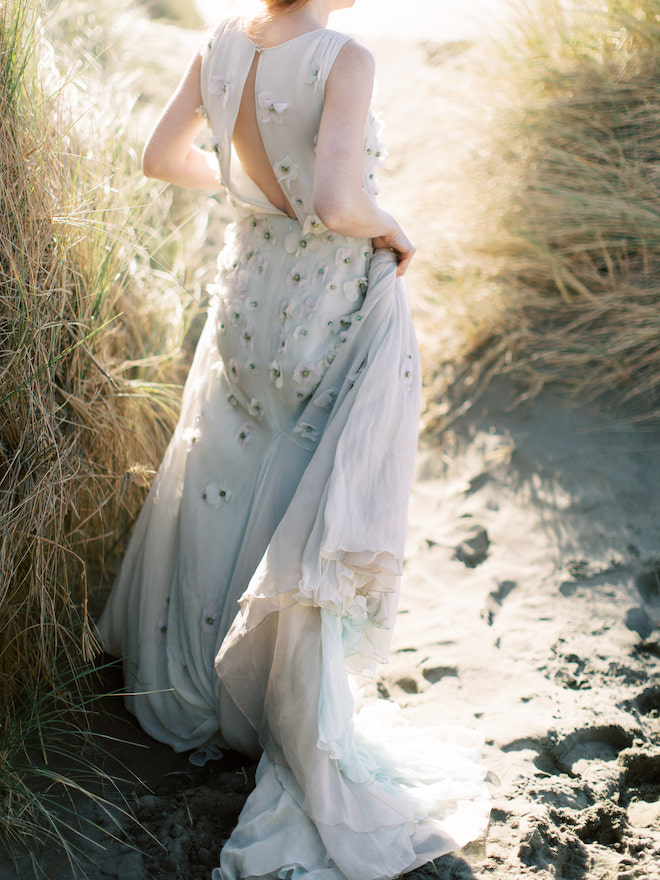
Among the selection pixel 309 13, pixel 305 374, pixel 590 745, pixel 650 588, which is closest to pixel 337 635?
pixel 305 374

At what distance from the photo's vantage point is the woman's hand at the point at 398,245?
77.5 inches

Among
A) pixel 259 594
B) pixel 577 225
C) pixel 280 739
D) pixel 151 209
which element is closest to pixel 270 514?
pixel 259 594

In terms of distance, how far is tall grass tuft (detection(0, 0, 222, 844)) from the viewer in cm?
199

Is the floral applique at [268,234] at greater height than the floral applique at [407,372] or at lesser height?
greater

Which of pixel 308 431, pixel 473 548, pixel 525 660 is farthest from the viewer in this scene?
pixel 473 548

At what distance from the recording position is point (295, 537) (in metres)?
1.86

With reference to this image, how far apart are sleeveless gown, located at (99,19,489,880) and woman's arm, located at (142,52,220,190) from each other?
69 millimetres

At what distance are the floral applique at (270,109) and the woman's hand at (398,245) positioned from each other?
1.18 ft

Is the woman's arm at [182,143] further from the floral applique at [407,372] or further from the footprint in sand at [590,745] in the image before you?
the footprint in sand at [590,745]

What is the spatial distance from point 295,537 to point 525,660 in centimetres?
124

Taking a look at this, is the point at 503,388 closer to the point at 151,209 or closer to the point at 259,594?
the point at 151,209

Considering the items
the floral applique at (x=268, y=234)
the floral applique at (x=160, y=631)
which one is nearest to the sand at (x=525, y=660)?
the floral applique at (x=160, y=631)

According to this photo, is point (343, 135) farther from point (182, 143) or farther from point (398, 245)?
point (182, 143)

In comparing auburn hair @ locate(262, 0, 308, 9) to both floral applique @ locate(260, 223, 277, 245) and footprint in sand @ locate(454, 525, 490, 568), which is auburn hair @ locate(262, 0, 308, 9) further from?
footprint in sand @ locate(454, 525, 490, 568)
